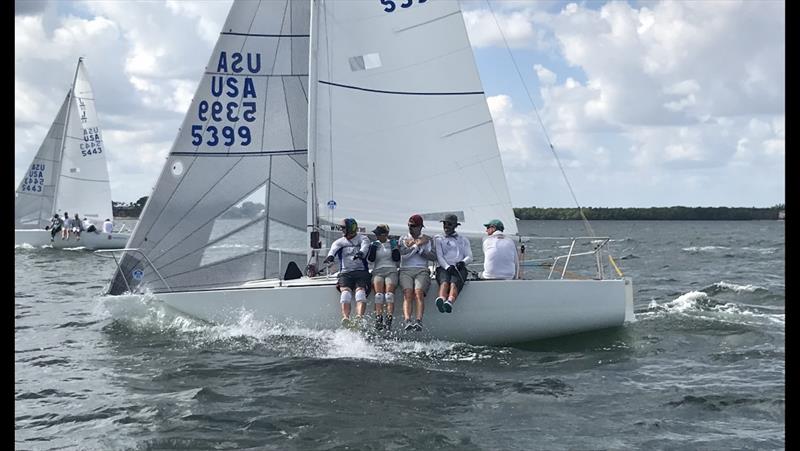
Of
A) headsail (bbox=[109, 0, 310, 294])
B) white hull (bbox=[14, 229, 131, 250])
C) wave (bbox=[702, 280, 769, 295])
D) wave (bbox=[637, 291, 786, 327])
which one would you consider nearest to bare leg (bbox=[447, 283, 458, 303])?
headsail (bbox=[109, 0, 310, 294])

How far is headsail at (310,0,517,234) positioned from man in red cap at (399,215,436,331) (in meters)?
1.02

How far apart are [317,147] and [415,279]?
2272 millimetres

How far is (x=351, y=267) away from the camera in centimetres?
818

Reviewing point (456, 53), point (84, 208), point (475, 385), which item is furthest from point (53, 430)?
point (84, 208)

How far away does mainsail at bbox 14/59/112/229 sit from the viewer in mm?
29484

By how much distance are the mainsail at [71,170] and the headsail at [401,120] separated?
23.4m

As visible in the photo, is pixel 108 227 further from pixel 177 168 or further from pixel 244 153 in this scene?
pixel 244 153

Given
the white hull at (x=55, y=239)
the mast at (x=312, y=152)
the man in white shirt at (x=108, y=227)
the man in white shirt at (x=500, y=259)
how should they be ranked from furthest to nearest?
1. the man in white shirt at (x=108, y=227)
2. the white hull at (x=55, y=239)
3. the mast at (x=312, y=152)
4. the man in white shirt at (x=500, y=259)

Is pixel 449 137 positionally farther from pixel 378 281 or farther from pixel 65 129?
pixel 65 129

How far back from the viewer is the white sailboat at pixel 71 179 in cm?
2936

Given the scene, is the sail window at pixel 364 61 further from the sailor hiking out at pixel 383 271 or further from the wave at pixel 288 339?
the wave at pixel 288 339

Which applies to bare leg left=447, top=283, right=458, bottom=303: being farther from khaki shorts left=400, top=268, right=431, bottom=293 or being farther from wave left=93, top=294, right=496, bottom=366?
wave left=93, top=294, right=496, bottom=366

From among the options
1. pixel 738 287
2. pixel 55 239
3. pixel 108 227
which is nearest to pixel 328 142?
pixel 738 287

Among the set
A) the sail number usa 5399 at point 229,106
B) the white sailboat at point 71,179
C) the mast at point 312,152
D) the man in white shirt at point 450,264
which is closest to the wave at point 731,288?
the man in white shirt at point 450,264
